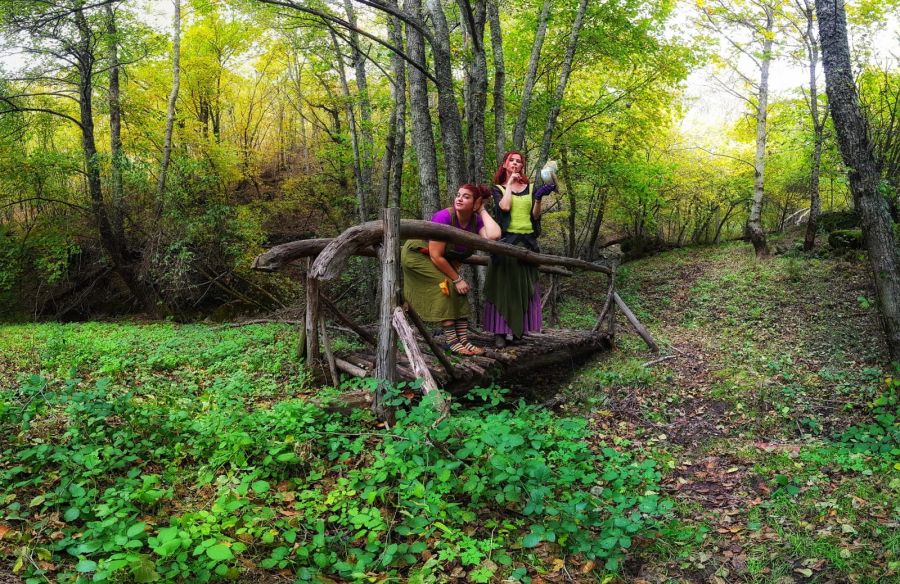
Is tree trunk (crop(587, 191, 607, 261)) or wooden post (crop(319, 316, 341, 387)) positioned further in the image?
tree trunk (crop(587, 191, 607, 261))

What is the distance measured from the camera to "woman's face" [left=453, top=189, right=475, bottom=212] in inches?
203

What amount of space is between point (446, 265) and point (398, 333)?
4.80ft

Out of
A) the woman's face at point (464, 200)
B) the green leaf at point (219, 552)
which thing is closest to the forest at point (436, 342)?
the green leaf at point (219, 552)

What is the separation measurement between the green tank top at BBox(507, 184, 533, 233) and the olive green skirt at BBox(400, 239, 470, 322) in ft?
3.64

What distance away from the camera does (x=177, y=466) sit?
299cm

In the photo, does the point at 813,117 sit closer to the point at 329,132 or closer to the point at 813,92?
the point at 813,92

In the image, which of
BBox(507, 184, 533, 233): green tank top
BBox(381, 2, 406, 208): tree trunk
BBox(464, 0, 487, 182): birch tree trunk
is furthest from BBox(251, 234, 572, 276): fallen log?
BBox(381, 2, 406, 208): tree trunk

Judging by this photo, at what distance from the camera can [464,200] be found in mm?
5152

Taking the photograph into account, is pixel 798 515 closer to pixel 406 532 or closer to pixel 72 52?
pixel 406 532

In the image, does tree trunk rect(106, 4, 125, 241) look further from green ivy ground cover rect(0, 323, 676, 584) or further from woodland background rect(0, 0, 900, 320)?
green ivy ground cover rect(0, 323, 676, 584)

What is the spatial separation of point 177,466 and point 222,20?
17.3 meters

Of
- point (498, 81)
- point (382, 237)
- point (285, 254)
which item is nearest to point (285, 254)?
point (285, 254)

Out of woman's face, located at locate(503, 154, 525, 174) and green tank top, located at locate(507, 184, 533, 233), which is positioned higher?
woman's face, located at locate(503, 154, 525, 174)

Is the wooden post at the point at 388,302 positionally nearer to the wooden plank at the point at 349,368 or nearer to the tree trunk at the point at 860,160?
the wooden plank at the point at 349,368
